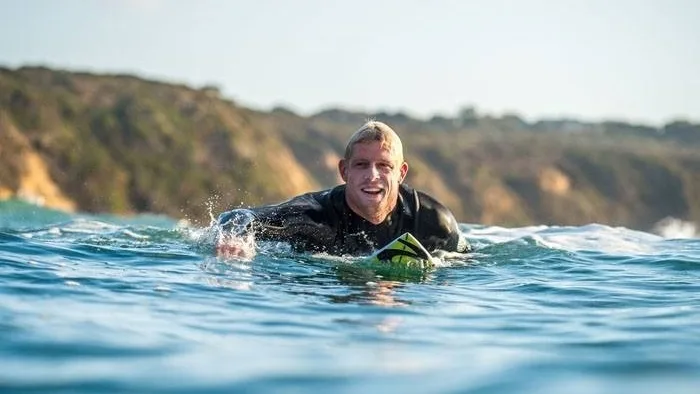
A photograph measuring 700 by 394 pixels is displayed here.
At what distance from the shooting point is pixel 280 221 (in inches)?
358

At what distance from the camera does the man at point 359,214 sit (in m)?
8.87

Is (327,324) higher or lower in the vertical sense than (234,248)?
lower

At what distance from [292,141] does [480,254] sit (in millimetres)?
56303

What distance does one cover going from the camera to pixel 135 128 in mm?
46750

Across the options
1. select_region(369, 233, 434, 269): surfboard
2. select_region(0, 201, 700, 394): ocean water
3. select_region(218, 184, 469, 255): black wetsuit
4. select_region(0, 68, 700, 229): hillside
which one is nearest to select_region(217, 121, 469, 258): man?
select_region(218, 184, 469, 255): black wetsuit

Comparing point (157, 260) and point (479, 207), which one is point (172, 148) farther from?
point (157, 260)

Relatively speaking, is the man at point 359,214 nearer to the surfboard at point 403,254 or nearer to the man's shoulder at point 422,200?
the man's shoulder at point 422,200

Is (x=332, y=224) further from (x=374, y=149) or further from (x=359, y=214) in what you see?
(x=374, y=149)

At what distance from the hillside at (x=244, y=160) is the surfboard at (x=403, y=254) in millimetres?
26522

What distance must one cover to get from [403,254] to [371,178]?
84 centimetres

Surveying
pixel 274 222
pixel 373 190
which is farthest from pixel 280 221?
pixel 373 190

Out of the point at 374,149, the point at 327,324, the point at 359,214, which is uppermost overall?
the point at 374,149

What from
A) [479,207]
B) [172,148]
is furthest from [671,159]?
[172,148]

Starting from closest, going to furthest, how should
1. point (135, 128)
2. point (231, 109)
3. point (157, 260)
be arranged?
point (157, 260) < point (135, 128) < point (231, 109)
